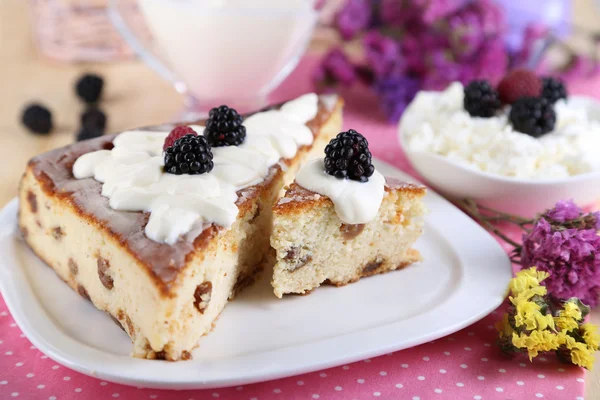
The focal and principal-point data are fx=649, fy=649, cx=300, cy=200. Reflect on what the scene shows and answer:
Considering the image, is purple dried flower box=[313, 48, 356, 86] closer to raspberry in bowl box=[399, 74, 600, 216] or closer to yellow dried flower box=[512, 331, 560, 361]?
raspberry in bowl box=[399, 74, 600, 216]

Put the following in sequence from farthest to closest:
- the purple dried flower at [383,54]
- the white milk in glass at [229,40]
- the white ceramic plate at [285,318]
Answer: the purple dried flower at [383,54] → the white milk in glass at [229,40] → the white ceramic plate at [285,318]

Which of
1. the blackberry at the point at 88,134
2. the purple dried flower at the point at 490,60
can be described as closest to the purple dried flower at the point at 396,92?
the purple dried flower at the point at 490,60

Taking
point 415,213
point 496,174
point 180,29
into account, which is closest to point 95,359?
point 415,213

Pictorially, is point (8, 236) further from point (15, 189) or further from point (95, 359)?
point (95, 359)

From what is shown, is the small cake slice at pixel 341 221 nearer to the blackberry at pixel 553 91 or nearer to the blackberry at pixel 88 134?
the blackberry at pixel 553 91

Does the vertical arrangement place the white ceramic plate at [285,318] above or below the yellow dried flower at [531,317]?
below

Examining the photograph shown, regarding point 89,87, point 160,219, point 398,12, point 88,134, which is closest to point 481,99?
point 398,12

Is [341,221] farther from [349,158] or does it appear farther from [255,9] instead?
[255,9]

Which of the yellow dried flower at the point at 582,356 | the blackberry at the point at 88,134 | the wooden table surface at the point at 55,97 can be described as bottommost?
the wooden table surface at the point at 55,97
